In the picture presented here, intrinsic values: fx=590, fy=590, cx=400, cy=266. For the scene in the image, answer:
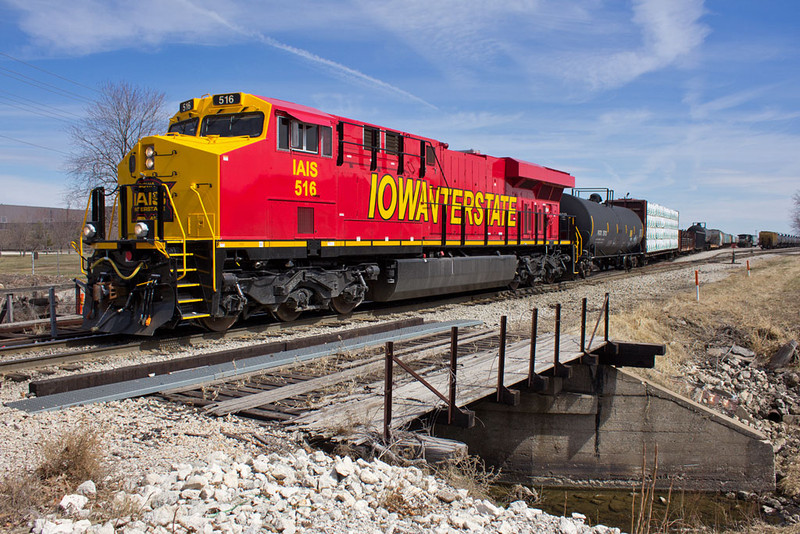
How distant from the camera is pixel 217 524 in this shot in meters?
3.60

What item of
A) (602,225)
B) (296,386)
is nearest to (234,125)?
(296,386)

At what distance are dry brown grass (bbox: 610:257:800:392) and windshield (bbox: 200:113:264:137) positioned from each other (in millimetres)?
7772

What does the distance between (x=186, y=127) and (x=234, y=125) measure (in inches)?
46.0

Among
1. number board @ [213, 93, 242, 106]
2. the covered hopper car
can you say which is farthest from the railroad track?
the covered hopper car

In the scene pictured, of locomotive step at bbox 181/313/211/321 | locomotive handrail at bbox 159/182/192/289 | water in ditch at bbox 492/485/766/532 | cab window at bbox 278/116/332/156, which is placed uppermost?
cab window at bbox 278/116/332/156

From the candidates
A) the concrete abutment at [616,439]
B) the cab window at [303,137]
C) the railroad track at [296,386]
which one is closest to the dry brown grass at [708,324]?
the concrete abutment at [616,439]

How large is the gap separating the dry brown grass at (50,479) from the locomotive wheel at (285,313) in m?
6.91

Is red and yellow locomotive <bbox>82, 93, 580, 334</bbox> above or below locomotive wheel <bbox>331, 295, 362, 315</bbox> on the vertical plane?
above

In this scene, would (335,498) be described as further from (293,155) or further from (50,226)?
(50,226)

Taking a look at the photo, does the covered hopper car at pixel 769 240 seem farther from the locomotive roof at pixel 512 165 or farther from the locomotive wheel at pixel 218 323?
the locomotive wheel at pixel 218 323

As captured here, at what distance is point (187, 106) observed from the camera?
36.4 feet

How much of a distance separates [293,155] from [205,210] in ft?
6.55

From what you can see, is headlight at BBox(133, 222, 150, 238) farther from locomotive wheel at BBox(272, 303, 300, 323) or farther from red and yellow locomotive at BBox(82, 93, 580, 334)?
locomotive wheel at BBox(272, 303, 300, 323)

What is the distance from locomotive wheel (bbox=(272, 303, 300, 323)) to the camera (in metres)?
11.4
